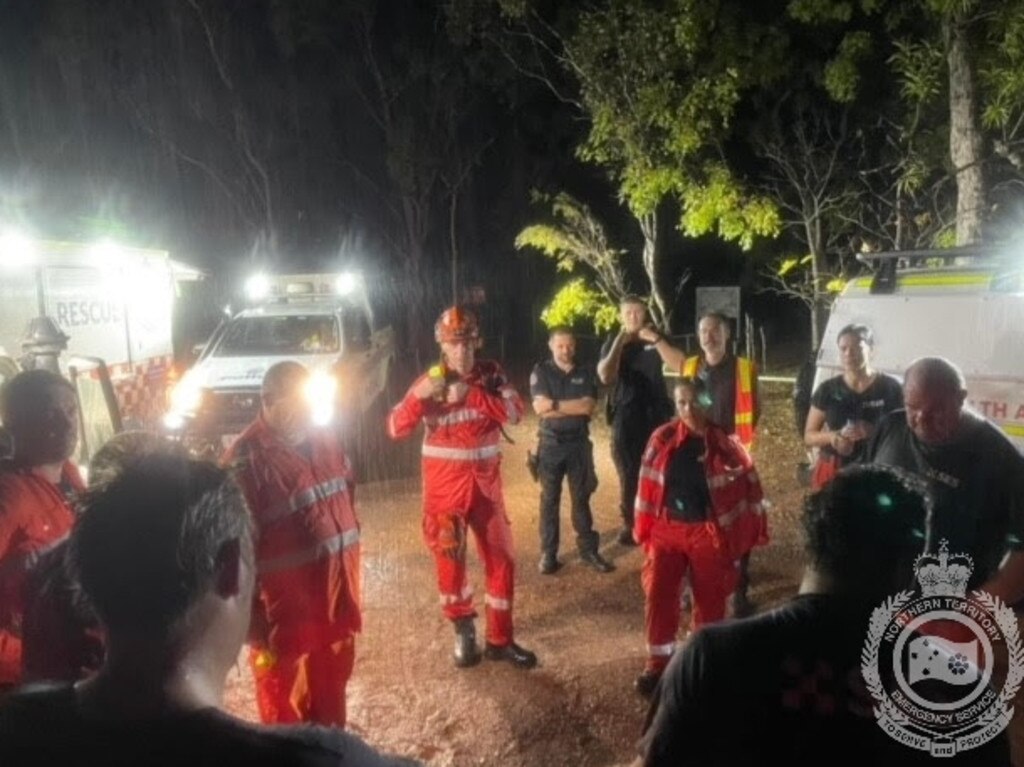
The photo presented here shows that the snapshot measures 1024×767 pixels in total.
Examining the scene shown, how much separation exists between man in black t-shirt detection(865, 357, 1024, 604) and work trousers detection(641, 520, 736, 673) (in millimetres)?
1132

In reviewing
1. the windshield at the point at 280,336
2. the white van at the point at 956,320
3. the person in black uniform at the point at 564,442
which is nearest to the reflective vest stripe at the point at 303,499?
the person in black uniform at the point at 564,442

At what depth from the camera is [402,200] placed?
25.1 metres

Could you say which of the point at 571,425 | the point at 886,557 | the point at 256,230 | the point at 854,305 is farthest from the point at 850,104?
the point at 256,230

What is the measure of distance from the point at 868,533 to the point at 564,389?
461 centimetres

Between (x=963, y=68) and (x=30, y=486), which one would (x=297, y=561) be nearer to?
(x=30, y=486)

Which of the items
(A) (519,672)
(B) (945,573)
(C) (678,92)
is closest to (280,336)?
(C) (678,92)

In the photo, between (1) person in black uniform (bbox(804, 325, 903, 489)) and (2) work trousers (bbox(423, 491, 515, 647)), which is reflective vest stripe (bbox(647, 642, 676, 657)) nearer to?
(2) work trousers (bbox(423, 491, 515, 647))

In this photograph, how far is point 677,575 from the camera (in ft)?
14.5

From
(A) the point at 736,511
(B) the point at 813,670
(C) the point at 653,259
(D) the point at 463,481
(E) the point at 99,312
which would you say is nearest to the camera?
(B) the point at 813,670

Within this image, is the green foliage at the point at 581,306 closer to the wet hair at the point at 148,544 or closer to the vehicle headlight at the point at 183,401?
the vehicle headlight at the point at 183,401

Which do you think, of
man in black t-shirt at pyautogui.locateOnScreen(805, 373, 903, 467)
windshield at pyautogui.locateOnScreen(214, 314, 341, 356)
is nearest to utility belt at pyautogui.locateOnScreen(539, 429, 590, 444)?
man in black t-shirt at pyautogui.locateOnScreen(805, 373, 903, 467)

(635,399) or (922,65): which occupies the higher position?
(922,65)

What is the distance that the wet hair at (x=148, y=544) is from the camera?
128 cm

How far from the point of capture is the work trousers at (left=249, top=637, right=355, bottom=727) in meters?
3.63
